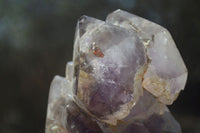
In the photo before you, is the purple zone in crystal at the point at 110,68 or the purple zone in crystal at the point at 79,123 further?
the purple zone in crystal at the point at 79,123

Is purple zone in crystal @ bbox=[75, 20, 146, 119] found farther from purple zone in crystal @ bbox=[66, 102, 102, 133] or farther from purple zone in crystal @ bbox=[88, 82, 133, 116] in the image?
purple zone in crystal @ bbox=[66, 102, 102, 133]

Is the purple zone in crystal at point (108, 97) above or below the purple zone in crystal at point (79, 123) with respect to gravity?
above

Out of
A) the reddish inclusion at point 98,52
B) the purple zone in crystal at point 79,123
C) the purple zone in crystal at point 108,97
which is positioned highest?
the reddish inclusion at point 98,52

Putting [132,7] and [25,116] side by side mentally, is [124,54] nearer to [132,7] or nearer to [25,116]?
[132,7]

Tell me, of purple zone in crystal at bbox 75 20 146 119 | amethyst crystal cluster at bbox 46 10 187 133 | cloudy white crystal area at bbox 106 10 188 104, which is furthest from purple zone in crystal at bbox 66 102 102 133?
cloudy white crystal area at bbox 106 10 188 104

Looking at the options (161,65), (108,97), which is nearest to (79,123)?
(108,97)

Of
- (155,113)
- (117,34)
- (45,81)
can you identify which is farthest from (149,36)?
(45,81)

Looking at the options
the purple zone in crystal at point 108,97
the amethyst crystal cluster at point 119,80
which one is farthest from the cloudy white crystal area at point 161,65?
the purple zone in crystal at point 108,97

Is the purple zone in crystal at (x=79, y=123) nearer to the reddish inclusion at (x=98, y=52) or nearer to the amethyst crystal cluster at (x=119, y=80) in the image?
the amethyst crystal cluster at (x=119, y=80)
